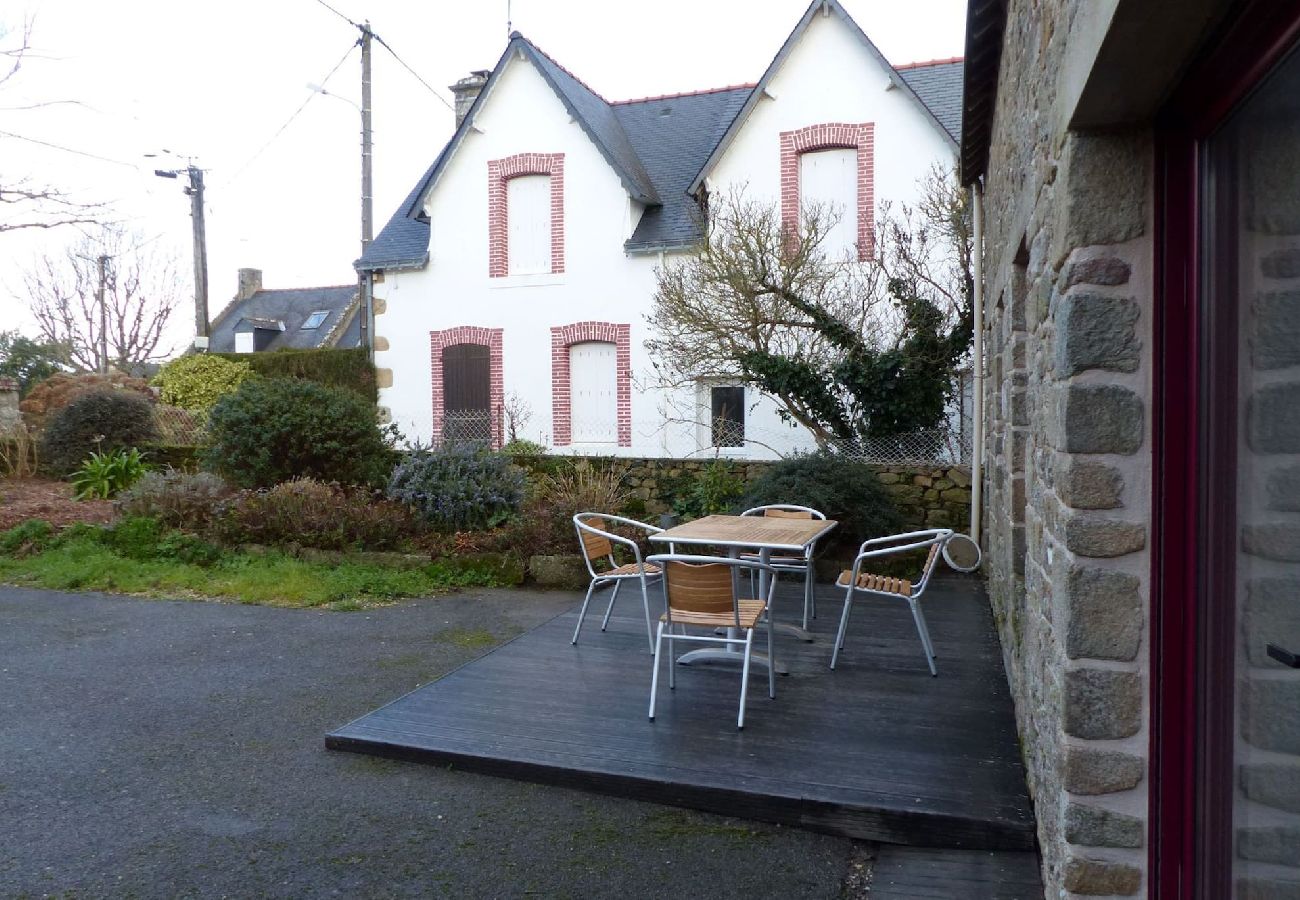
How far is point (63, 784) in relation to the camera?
403 cm

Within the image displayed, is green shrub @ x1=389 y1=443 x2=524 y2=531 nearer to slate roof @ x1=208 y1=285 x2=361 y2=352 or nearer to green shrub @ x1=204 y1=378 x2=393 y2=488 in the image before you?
green shrub @ x1=204 y1=378 x2=393 y2=488

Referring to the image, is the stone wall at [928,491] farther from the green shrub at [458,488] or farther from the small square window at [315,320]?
the small square window at [315,320]

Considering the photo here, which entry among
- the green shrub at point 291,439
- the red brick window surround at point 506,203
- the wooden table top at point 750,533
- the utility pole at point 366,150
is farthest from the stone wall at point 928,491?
the utility pole at point 366,150

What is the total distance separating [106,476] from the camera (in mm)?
12336

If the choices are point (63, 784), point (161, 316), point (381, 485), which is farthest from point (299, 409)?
point (161, 316)

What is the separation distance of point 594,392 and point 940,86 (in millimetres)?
6531

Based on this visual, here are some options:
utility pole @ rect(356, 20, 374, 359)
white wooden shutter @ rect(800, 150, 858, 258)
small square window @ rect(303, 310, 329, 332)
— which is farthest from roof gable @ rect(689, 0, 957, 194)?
small square window @ rect(303, 310, 329, 332)

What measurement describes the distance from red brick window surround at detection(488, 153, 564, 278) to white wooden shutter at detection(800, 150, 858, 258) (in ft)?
12.4

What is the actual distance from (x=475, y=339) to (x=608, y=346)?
2.24 meters

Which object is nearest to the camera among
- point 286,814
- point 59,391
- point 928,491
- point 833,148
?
point 286,814

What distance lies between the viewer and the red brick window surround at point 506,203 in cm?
1497

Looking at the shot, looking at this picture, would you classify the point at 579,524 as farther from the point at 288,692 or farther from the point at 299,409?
the point at 299,409

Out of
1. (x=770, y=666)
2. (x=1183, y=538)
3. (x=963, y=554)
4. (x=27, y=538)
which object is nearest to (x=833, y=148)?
(x=963, y=554)

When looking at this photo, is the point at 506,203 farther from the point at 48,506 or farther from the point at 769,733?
the point at 769,733
